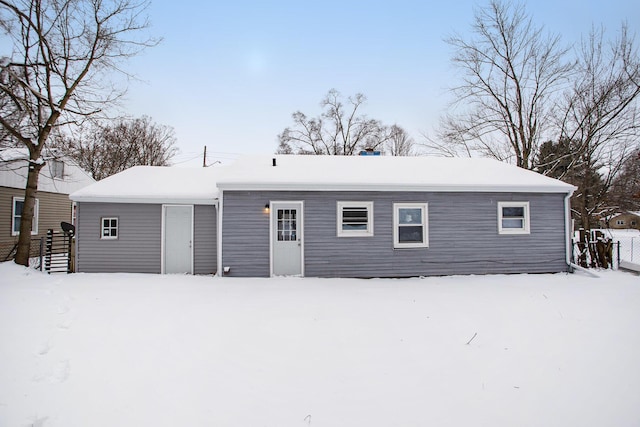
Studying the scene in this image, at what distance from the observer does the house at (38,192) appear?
12.9 m

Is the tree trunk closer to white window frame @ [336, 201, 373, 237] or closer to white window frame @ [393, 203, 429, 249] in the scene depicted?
white window frame @ [336, 201, 373, 237]

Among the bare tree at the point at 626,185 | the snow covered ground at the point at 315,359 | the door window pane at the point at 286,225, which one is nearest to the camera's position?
the snow covered ground at the point at 315,359

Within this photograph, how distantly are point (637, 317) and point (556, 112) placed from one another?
17.1 metres

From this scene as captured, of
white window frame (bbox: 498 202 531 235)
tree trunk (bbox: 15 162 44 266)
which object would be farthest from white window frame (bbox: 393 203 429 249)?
tree trunk (bbox: 15 162 44 266)

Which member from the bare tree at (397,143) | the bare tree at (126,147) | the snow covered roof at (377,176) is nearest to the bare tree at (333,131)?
the bare tree at (397,143)

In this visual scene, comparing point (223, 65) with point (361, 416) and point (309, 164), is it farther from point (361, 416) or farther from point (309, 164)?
point (361, 416)

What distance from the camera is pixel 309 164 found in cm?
1099

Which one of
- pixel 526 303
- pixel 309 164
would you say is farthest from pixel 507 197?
pixel 309 164

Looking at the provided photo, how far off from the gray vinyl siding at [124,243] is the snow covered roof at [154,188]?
35 cm

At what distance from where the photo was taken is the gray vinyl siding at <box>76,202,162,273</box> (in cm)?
998

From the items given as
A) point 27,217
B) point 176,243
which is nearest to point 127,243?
point 176,243

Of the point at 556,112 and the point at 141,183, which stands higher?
the point at 556,112

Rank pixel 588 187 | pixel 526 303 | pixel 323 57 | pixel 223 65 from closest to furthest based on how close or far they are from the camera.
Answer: pixel 526 303, pixel 223 65, pixel 323 57, pixel 588 187

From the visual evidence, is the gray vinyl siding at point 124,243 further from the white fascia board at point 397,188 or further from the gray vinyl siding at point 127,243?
the white fascia board at point 397,188
